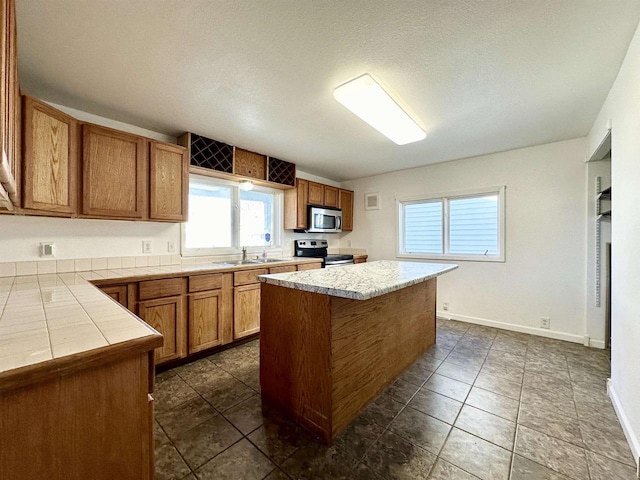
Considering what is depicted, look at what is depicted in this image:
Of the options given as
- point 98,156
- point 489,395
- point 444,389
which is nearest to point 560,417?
point 489,395

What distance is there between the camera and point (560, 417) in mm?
1769

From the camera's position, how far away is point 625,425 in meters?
1.62

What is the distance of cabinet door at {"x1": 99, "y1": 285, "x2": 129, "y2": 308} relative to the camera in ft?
6.72

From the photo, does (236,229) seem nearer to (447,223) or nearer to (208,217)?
(208,217)

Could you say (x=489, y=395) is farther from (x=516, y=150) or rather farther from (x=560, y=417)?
(x=516, y=150)

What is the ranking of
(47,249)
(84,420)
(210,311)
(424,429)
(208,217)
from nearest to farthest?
1. (84,420)
2. (424,429)
3. (47,249)
4. (210,311)
5. (208,217)

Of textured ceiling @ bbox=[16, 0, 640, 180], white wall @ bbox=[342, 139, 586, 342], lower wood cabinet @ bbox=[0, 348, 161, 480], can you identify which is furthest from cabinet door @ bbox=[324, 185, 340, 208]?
lower wood cabinet @ bbox=[0, 348, 161, 480]

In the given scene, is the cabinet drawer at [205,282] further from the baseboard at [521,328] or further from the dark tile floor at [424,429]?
the baseboard at [521,328]

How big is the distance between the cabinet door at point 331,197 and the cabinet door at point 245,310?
2093 millimetres

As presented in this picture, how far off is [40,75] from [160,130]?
973mm

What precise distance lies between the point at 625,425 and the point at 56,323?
3050 millimetres

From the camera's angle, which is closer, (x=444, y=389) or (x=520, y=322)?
(x=444, y=389)

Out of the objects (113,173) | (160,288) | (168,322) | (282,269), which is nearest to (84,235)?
(113,173)

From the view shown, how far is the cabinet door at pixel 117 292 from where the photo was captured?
205cm
